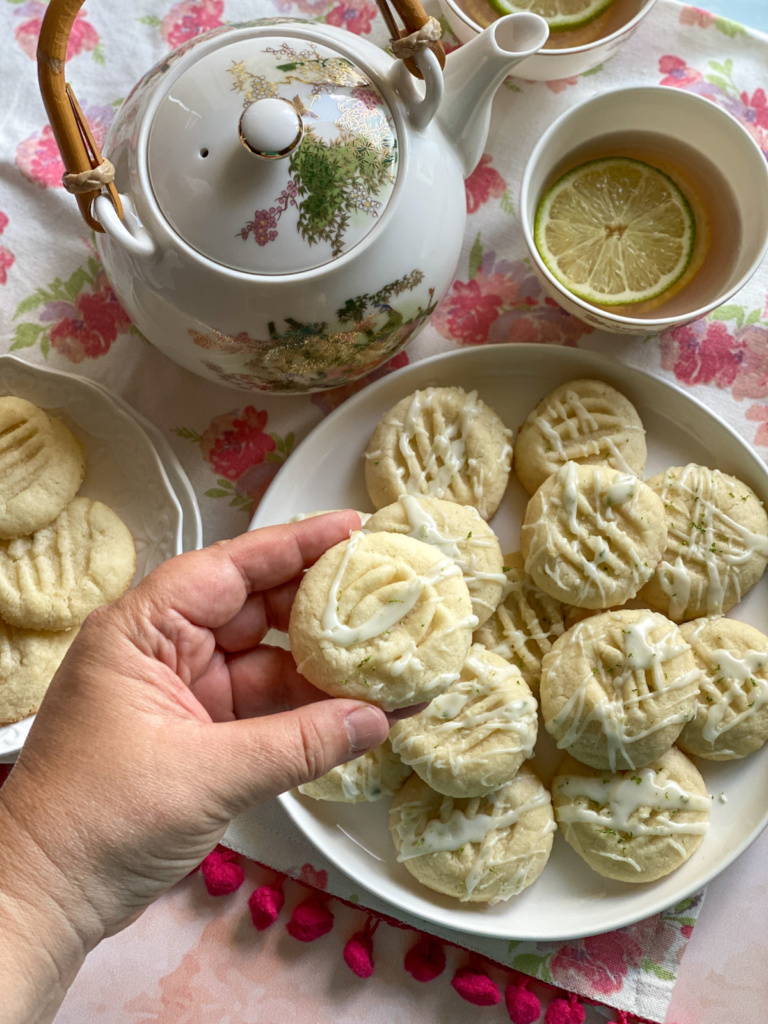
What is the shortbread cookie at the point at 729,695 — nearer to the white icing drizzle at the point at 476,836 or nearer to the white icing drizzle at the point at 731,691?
the white icing drizzle at the point at 731,691

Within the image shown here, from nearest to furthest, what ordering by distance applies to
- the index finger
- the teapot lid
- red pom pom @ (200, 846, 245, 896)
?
the teapot lid, the index finger, red pom pom @ (200, 846, 245, 896)

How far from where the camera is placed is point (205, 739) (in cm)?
114

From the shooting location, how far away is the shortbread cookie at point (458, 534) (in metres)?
1.57

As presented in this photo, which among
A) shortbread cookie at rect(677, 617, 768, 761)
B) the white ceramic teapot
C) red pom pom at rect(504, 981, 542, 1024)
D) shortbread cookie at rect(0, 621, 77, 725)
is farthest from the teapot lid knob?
red pom pom at rect(504, 981, 542, 1024)

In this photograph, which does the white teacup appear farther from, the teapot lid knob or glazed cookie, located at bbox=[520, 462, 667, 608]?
the teapot lid knob

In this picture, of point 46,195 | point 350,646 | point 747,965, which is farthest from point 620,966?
point 46,195

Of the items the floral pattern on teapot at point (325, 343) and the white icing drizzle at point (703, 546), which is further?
the white icing drizzle at point (703, 546)

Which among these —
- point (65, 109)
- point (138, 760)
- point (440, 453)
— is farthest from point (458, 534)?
point (65, 109)

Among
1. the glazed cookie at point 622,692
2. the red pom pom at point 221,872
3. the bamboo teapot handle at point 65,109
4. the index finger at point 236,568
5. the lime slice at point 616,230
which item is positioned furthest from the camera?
the red pom pom at point 221,872

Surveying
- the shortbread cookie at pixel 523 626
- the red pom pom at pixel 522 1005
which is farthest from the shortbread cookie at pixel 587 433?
the red pom pom at pixel 522 1005

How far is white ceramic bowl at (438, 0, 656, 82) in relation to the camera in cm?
155

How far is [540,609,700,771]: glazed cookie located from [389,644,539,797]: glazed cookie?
2.8 inches

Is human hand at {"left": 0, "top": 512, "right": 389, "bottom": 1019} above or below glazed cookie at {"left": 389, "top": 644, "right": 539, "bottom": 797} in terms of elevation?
above

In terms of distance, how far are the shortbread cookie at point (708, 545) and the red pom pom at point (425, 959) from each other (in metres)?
0.85
